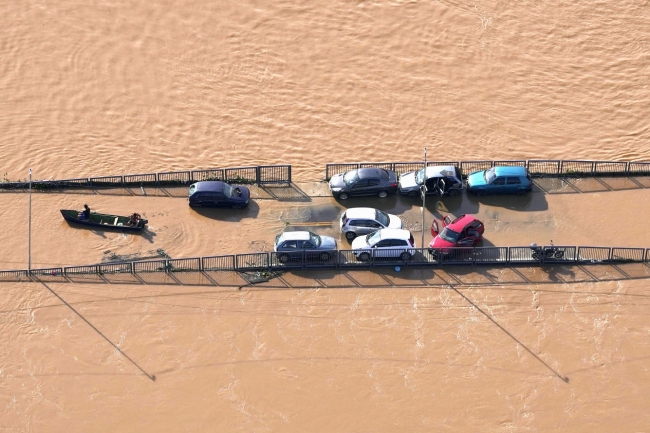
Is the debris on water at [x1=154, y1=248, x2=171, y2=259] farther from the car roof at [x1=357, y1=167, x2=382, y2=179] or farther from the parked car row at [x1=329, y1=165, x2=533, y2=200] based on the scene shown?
the car roof at [x1=357, y1=167, x2=382, y2=179]

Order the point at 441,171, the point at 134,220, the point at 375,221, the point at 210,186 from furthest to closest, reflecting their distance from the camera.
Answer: the point at 441,171
the point at 210,186
the point at 134,220
the point at 375,221

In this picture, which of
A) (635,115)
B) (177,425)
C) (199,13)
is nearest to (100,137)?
(199,13)

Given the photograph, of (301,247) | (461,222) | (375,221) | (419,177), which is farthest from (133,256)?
(461,222)

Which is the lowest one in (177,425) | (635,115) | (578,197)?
(177,425)

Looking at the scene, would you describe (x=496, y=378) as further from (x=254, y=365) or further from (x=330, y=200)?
(x=330, y=200)

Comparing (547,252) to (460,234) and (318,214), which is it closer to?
(460,234)

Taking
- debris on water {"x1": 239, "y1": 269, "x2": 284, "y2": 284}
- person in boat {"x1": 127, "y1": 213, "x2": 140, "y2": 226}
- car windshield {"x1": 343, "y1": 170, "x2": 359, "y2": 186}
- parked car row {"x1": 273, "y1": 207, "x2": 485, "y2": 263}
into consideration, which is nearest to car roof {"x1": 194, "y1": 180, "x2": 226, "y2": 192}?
person in boat {"x1": 127, "y1": 213, "x2": 140, "y2": 226}
